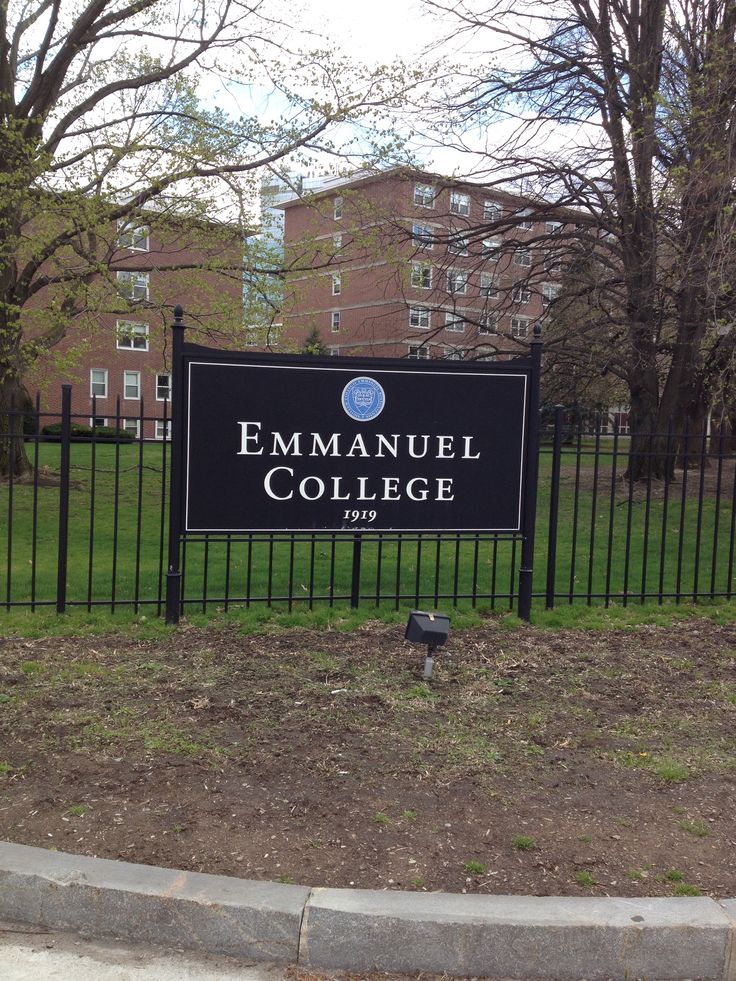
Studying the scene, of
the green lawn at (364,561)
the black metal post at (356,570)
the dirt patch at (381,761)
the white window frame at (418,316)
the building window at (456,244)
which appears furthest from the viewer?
the white window frame at (418,316)

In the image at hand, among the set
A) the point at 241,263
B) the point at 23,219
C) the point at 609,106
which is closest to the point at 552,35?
the point at 609,106

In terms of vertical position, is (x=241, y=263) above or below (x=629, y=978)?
above

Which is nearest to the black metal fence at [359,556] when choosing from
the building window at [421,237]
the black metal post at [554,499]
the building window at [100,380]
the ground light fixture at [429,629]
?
the black metal post at [554,499]

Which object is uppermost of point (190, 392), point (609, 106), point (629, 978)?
point (609, 106)

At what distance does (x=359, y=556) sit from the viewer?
7.12 metres

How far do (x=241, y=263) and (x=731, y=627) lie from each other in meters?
11.7

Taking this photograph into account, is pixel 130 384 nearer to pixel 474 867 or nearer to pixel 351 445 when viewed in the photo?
pixel 351 445

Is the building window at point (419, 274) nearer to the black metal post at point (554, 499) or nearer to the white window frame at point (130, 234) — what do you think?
the white window frame at point (130, 234)

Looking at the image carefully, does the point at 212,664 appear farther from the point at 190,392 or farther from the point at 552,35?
the point at 552,35

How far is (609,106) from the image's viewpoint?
16359 millimetres

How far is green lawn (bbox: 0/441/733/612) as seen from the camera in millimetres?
7426

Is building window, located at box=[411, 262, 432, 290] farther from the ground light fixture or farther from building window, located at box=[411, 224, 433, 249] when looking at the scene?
the ground light fixture

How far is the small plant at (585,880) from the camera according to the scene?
333cm

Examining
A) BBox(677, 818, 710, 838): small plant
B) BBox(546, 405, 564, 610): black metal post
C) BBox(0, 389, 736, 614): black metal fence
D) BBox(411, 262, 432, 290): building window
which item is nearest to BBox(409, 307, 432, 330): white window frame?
BBox(411, 262, 432, 290): building window
